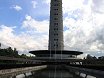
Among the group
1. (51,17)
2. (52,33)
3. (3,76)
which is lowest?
(3,76)

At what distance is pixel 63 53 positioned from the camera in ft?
608

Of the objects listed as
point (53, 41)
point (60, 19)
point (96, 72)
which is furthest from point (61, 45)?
point (96, 72)

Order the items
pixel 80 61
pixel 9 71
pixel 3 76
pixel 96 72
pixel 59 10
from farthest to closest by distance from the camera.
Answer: pixel 59 10
pixel 80 61
pixel 96 72
pixel 9 71
pixel 3 76

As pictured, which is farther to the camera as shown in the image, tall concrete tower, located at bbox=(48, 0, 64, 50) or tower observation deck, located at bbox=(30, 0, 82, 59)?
tall concrete tower, located at bbox=(48, 0, 64, 50)

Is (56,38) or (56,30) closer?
(56,38)

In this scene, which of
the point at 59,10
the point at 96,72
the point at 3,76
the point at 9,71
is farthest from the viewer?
the point at 59,10

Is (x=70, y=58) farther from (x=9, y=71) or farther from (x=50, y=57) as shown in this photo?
(x=9, y=71)

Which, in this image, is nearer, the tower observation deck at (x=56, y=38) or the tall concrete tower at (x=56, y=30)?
the tower observation deck at (x=56, y=38)

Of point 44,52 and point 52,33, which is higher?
point 52,33

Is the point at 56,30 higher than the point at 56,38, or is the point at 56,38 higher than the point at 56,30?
the point at 56,30

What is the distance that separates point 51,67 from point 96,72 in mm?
85905

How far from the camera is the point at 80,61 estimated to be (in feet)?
568

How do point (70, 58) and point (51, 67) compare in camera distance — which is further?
point (70, 58)

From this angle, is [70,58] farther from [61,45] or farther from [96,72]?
[96,72]
